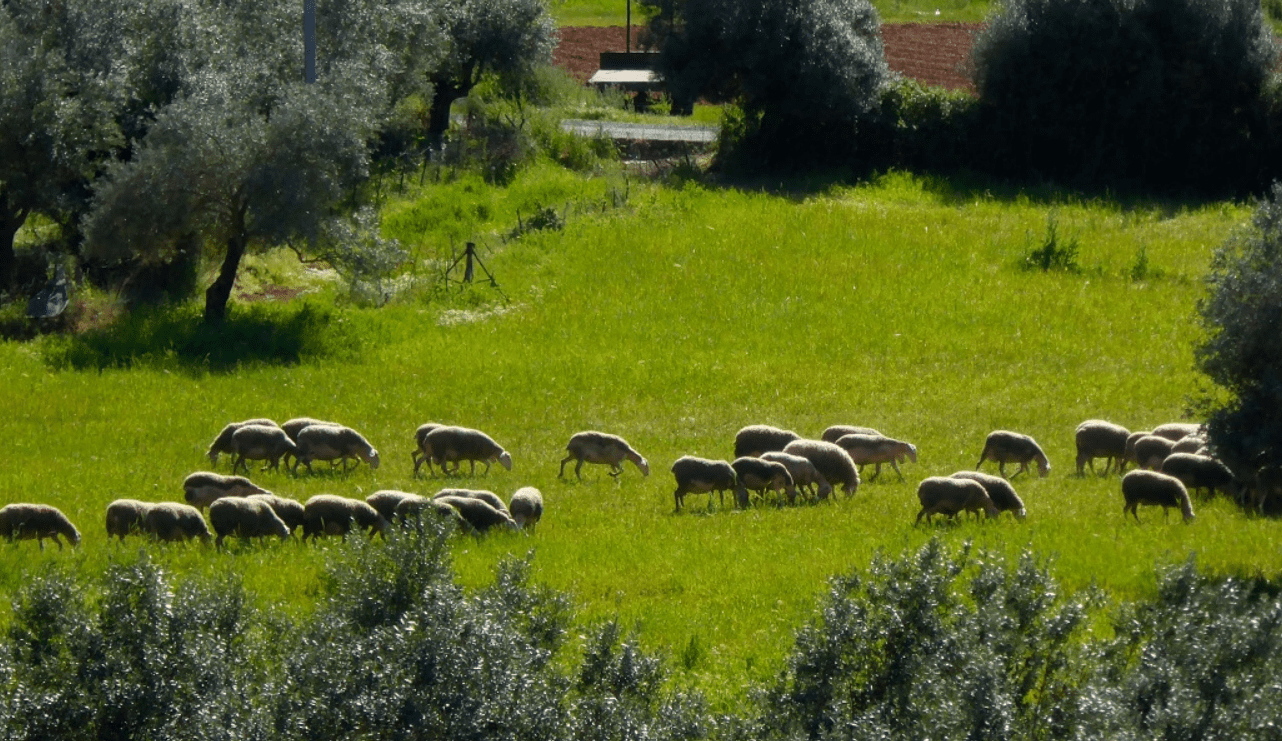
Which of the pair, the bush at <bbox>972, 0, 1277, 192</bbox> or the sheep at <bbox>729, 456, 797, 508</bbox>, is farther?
the bush at <bbox>972, 0, 1277, 192</bbox>

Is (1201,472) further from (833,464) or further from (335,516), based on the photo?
(335,516)

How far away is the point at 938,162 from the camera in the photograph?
4378cm

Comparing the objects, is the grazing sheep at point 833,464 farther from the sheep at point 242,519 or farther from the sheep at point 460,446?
the sheep at point 242,519

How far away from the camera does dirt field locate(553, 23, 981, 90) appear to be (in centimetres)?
6041

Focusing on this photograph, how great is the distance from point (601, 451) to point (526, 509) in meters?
3.25

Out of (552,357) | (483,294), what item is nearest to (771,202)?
(483,294)

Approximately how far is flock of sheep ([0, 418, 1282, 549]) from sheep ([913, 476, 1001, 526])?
0.05 ft

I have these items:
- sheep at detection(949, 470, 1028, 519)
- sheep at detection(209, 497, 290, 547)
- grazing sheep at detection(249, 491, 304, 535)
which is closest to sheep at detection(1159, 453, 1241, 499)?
sheep at detection(949, 470, 1028, 519)

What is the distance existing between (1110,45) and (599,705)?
37.7 metres

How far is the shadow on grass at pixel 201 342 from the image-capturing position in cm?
2711

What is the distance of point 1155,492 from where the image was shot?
56.5 ft

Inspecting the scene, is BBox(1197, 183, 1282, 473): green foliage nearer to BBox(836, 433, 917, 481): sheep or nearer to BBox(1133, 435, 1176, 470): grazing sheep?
BBox(1133, 435, 1176, 470): grazing sheep

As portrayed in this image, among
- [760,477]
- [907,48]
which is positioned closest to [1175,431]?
[760,477]

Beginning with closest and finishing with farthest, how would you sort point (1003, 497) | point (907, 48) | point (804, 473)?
point (1003, 497) → point (804, 473) → point (907, 48)
